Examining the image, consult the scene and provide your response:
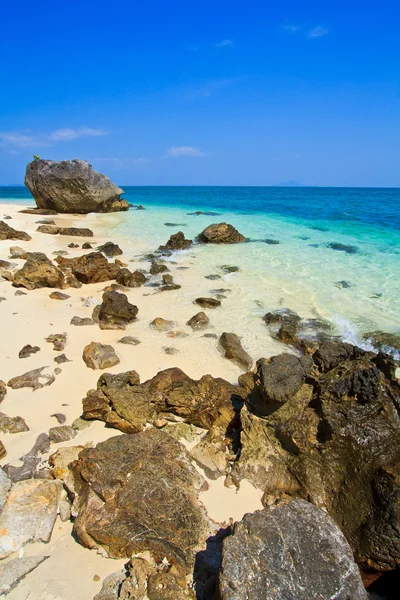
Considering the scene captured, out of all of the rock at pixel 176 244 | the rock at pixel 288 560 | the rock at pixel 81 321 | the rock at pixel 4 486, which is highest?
the rock at pixel 288 560

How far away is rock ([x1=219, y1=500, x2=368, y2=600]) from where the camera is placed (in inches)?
92.4

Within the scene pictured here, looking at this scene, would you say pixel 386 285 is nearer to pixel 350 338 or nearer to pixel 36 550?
pixel 350 338

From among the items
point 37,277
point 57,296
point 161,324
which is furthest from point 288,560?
point 37,277

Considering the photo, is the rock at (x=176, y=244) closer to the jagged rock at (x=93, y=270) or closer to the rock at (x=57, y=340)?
the jagged rock at (x=93, y=270)

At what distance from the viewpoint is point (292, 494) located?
3582mm

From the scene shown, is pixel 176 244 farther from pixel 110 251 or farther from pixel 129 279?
pixel 129 279

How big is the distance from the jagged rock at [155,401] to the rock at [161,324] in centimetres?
256

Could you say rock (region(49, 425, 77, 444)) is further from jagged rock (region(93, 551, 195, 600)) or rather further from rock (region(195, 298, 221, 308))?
rock (region(195, 298, 221, 308))

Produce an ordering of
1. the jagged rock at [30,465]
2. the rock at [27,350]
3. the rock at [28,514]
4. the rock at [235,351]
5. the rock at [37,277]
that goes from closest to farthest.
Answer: the rock at [28,514]
the jagged rock at [30,465]
the rock at [27,350]
the rock at [235,351]
the rock at [37,277]

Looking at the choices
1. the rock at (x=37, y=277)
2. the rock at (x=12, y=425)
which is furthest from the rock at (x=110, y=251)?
the rock at (x=12, y=425)

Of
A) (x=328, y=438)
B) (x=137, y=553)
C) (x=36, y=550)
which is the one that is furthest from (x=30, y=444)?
(x=328, y=438)

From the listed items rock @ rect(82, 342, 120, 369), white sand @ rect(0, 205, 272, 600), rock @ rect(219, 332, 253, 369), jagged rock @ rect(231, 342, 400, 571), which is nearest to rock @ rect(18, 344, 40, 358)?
white sand @ rect(0, 205, 272, 600)

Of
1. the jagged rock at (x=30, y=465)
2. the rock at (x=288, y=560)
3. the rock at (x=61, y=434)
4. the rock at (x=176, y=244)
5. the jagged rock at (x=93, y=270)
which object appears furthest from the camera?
the rock at (x=176, y=244)

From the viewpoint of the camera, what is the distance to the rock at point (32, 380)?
5.25 m
